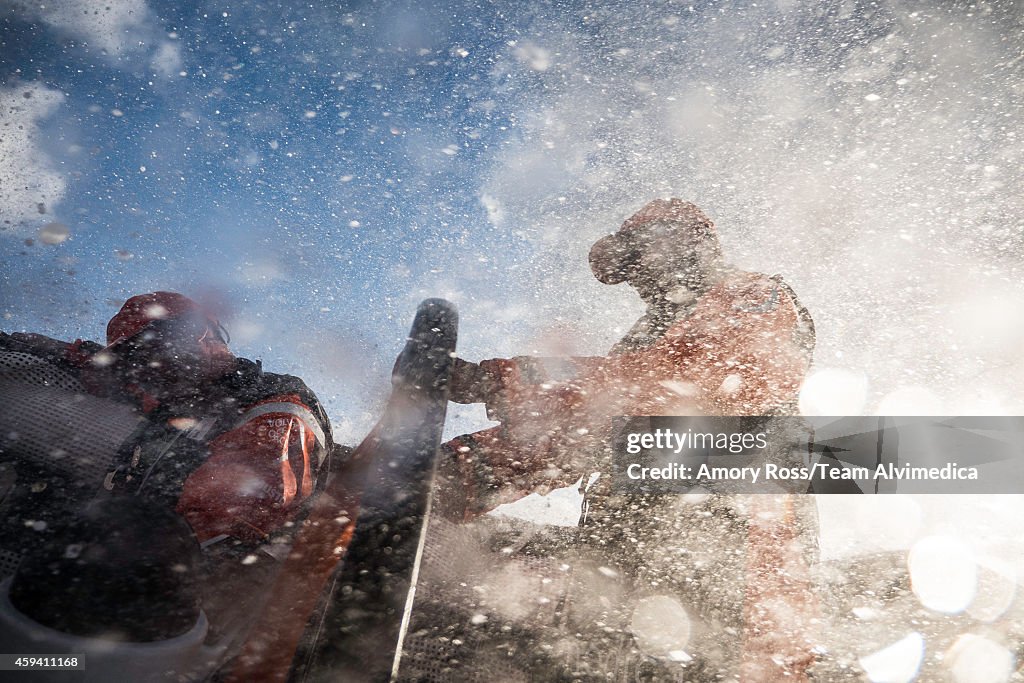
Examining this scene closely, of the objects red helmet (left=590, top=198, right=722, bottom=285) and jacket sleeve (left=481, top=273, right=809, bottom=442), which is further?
red helmet (left=590, top=198, right=722, bottom=285)

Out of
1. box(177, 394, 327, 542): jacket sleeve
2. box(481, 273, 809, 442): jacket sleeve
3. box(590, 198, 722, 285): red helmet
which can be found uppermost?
box(590, 198, 722, 285): red helmet

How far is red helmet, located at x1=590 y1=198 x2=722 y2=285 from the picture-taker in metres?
2.83

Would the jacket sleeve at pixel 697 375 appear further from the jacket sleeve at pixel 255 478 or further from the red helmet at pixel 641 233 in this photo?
the jacket sleeve at pixel 255 478

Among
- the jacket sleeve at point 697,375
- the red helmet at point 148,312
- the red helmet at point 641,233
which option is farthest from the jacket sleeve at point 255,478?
the red helmet at point 641,233

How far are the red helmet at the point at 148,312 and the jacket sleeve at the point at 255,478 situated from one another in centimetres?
109

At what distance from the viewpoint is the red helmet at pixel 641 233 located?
2826 mm

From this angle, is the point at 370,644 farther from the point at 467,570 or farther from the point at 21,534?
the point at 21,534

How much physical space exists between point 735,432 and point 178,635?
241cm

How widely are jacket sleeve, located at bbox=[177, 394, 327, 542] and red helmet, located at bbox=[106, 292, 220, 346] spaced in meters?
1.09

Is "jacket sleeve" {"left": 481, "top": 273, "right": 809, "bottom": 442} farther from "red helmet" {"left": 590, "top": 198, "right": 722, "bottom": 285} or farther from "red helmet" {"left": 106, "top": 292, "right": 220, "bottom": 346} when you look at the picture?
"red helmet" {"left": 106, "top": 292, "right": 220, "bottom": 346}

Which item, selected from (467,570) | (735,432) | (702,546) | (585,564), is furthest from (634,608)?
(735,432)

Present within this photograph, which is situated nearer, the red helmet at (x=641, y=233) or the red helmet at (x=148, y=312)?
the red helmet at (x=148, y=312)

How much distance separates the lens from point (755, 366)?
2.35 metres

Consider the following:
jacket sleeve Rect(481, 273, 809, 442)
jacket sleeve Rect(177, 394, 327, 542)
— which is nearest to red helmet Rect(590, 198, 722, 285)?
jacket sleeve Rect(481, 273, 809, 442)
